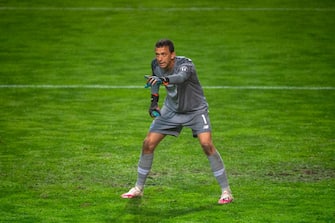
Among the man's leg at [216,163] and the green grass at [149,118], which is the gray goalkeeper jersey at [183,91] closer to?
the man's leg at [216,163]

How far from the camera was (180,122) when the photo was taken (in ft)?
33.6

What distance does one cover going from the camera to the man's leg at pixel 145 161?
10281 millimetres

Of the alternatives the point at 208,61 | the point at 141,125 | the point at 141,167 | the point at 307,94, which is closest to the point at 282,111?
the point at 307,94

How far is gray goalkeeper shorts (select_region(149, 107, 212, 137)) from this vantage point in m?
10.2

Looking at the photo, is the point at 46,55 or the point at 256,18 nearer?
the point at 46,55

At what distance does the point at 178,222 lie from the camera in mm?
9578

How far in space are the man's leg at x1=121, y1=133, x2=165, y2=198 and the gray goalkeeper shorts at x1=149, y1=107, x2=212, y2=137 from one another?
95 millimetres

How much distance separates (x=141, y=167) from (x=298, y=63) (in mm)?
8336

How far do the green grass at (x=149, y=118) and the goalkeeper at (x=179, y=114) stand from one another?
0.37 meters

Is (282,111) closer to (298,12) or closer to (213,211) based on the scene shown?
(213,211)

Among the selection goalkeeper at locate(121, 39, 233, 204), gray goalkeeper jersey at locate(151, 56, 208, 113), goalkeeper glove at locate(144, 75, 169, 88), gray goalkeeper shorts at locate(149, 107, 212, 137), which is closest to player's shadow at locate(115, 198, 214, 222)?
goalkeeper at locate(121, 39, 233, 204)

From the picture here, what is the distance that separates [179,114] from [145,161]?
2.22 ft

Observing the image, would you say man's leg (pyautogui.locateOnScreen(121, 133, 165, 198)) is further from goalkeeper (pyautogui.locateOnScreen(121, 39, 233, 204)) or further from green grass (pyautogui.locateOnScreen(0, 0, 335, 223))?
green grass (pyautogui.locateOnScreen(0, 0, 335, 223))

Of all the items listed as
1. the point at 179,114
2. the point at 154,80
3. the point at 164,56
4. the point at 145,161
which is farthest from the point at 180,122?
the point at 154,80
